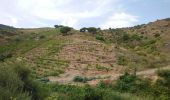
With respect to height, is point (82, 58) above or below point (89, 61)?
above

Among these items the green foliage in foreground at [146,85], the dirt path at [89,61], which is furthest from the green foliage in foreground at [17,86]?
the dirt path at [89,61]

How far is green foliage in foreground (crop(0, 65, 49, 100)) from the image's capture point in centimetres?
1155

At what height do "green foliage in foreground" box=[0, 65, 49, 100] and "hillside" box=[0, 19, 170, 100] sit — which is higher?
"green foliage in foreground" box=[0, 65, 49, 100]

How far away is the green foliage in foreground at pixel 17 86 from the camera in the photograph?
37.9 feet

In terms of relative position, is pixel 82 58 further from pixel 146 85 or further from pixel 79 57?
pixel 146 85

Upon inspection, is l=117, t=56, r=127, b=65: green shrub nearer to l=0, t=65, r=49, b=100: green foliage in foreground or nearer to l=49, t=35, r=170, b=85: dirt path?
l=49, t=35, r=170, b=85: dirt path

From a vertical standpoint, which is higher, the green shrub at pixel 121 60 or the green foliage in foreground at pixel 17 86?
the green foliage in foreground at pixel 17 86

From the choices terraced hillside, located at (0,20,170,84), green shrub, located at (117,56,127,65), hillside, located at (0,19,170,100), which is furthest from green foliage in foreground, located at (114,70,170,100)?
green shrub, located at (117,56,127,65)

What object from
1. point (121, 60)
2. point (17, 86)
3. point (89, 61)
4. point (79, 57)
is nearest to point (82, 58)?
point (79, 57)

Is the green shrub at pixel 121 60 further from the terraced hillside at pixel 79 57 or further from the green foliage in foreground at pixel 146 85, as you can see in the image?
the green foliage in foreground at pixel 146 85

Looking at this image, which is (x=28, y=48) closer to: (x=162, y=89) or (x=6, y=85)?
(x=162, y=89)

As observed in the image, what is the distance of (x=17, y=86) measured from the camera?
13.2m

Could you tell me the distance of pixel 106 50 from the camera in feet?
188

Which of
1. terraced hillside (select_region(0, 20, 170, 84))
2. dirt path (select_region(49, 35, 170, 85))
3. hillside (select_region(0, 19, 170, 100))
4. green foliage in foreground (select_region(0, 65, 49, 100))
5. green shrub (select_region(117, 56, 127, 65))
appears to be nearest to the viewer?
green foliage in foreground (select_region(0, 65, 49, 100))
